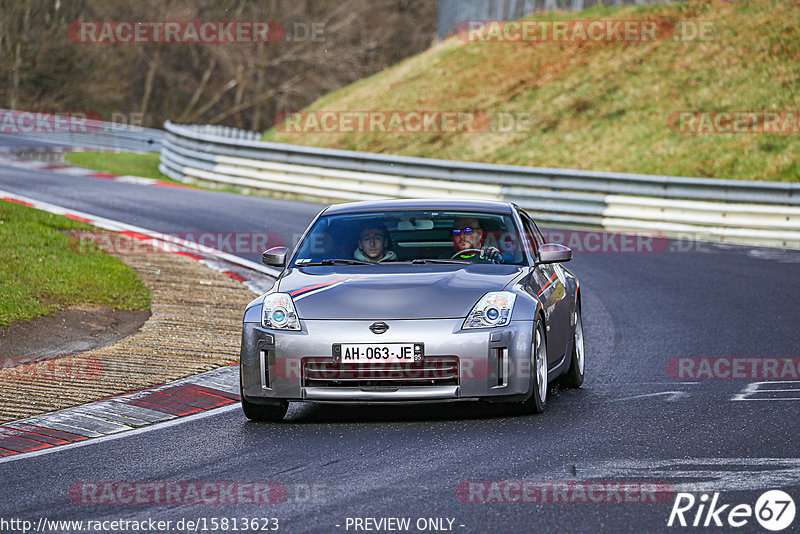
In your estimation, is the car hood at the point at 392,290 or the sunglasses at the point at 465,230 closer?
the car hood at the point at 392,290

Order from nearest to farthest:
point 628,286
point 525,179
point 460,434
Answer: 1. point 460,434
2. point 628,286
3. point 525,179

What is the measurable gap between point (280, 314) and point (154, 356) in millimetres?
2503

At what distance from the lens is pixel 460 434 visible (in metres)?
7.41

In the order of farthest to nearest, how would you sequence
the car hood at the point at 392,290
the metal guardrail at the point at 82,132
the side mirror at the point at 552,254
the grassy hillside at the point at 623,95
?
the metal guardrail at the point at 82,132, the grassy hillside at the point at 623,95, the side mirror at the point at 552,254, the car hood at the point at 392,290

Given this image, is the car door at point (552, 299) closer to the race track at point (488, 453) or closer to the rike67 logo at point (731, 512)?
the race track at point (488, 453)

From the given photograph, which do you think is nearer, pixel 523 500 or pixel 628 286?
pixel 523 500

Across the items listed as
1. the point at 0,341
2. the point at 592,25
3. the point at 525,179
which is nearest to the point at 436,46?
the point at 592,25

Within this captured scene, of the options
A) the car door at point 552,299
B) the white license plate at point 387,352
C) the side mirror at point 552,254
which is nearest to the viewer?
the white license plate at point 387,352

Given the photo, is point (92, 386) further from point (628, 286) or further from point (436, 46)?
point (436, 46)

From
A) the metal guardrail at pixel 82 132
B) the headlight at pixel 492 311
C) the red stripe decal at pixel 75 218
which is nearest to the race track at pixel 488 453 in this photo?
the headlight at pixel 492 311

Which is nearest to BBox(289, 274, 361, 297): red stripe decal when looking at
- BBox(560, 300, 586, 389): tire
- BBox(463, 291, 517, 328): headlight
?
BBox(463, 291, 517, 328): headlight

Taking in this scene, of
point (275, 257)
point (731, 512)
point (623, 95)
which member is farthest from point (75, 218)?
point (623, 95)

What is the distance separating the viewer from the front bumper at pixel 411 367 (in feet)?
25.0

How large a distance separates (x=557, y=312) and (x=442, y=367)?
60.0 inches
